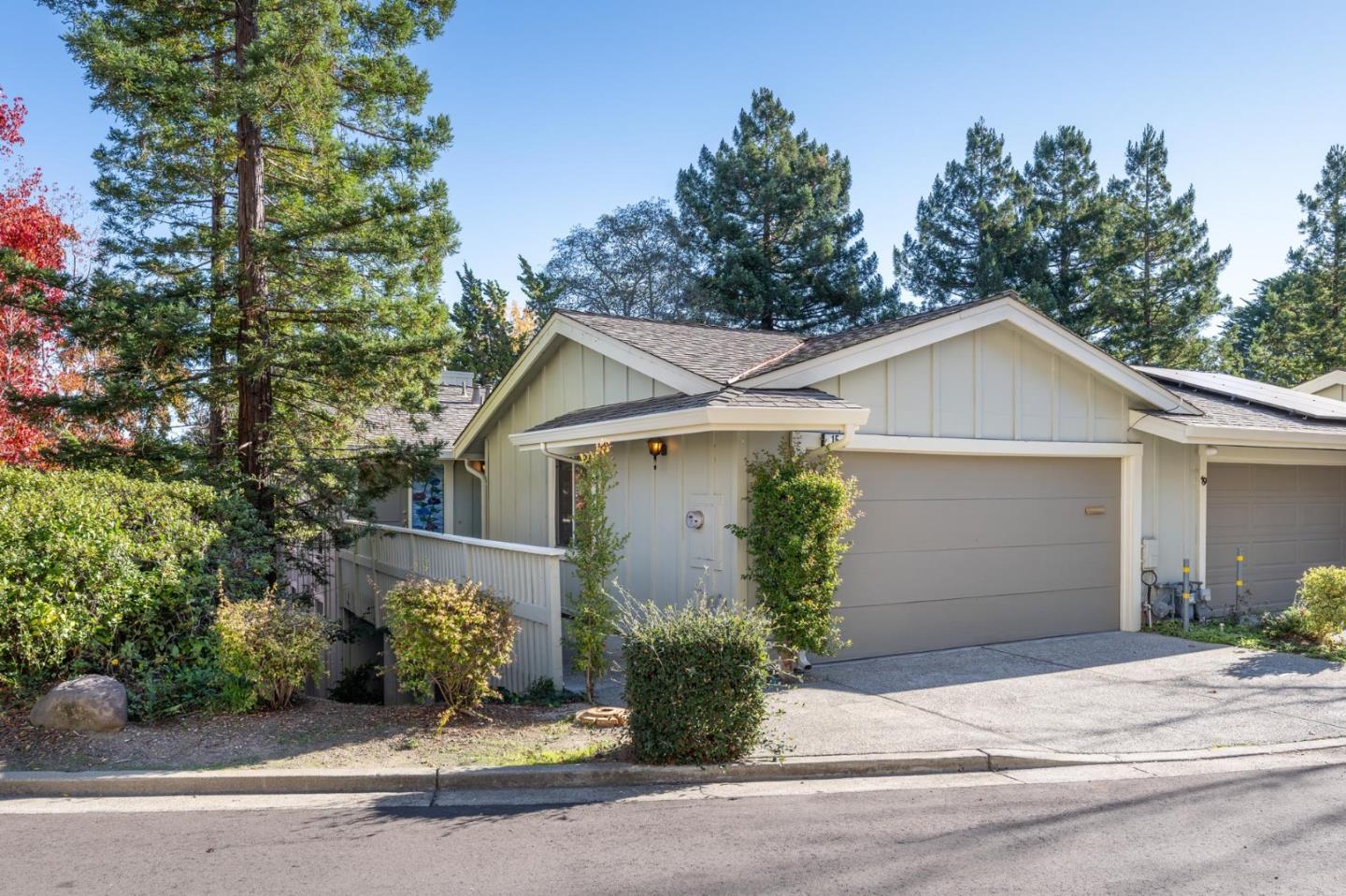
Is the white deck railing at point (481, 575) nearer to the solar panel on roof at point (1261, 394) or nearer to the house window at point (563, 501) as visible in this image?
the house window at point (563, 501)

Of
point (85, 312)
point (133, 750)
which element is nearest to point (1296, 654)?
point (133, 750)

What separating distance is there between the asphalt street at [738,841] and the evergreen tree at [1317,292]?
3004cm

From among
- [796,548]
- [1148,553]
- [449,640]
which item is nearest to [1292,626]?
[1148,553]

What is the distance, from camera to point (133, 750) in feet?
19.0

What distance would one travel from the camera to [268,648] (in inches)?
257

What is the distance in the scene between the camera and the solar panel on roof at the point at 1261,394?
476 inches

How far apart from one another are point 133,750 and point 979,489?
25.7 ft

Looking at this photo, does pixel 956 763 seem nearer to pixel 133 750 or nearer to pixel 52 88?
pixel 133 750

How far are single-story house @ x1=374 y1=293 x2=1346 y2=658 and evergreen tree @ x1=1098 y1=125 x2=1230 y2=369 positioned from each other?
60.0 feet

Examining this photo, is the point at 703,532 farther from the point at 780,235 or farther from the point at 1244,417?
the point at 780,235

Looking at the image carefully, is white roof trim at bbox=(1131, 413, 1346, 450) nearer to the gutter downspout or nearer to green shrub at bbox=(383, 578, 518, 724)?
green shrub at bbox=(383, 578, 518, 724)

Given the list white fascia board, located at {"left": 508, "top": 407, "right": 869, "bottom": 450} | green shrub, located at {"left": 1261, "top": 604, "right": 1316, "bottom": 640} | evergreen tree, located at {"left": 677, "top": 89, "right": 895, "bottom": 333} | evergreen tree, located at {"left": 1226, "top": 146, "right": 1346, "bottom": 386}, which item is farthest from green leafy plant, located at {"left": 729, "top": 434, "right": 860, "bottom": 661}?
evergreen tree, located at {"left": 1226, "top": 146, "right": 1346, "bottom": 386}

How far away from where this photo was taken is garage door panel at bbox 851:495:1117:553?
8.80 m

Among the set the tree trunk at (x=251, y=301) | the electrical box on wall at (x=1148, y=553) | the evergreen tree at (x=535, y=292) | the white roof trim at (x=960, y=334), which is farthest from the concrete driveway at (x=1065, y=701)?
the evergreen tree at (x=535, y=292)
